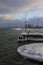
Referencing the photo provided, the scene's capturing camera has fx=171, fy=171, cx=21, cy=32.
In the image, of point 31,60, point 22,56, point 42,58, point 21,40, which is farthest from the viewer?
point 21,40

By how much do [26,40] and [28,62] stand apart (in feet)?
74.1

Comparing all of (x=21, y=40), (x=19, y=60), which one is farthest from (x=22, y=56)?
(x=21, y=40)

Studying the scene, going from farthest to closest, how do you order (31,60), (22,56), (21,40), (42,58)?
(21,40), (22,56), (31,60), (42,58)

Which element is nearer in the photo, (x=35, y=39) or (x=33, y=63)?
(x=33, y=63)

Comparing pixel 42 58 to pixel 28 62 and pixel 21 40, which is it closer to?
pixel 28 62

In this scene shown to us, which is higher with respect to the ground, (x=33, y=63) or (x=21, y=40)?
(x=33, y=63)

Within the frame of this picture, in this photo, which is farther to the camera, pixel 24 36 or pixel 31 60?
pixel 24 36

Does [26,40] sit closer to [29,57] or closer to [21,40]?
[21,40]

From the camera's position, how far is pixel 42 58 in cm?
1617

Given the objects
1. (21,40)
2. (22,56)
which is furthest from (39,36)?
(22,56)

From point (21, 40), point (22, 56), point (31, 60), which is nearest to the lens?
point (31, 60)

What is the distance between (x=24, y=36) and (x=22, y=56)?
863 inches

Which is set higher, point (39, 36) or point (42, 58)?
point (42, 58)

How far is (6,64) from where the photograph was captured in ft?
55.1
